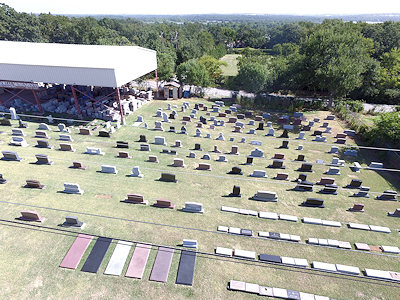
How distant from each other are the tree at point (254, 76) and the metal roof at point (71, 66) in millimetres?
17704

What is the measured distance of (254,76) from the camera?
126ft

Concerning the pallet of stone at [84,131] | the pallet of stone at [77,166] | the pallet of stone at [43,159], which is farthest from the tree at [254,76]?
the pallet of stone at [43,159]

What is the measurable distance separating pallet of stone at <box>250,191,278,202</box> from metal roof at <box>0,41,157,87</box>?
822 inches

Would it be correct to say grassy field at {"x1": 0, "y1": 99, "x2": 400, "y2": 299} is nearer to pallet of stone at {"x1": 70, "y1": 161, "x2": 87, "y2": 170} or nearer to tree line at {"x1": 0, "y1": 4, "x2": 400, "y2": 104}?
pallet of stone at {"x1": 70, "y1": 161, "x2": 87, "y2": 170}

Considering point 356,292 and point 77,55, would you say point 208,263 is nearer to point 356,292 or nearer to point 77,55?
point 356,292

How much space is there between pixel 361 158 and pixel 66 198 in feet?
92.3

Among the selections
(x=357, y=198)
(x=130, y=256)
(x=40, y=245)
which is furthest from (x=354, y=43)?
(x=40, y=245)

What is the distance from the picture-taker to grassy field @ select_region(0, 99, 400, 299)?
10.7 meters

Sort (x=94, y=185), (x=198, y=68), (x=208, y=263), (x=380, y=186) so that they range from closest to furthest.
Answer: (x=208, y=263) < (x=94, y=185) < (x=380, y=186) < (x=198, y=68)

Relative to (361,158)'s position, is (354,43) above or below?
above

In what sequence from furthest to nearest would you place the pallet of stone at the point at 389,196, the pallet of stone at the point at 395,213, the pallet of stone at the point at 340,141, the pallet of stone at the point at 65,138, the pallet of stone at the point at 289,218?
the pallet of stone at the point at 340,141
the pallet of stone at the point at 65,138
the pallet of stone at the point at 389,196
the pallet of stone at the point at 395,213
the pallet of stone at the point at 289,218

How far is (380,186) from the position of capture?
64.1 ft

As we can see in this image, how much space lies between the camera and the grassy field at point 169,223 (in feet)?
35.0

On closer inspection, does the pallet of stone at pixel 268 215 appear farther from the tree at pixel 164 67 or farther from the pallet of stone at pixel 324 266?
the tree at pixel 164 67
